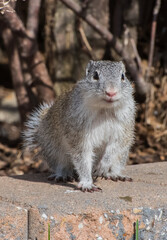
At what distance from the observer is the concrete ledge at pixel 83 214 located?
3.58 meters

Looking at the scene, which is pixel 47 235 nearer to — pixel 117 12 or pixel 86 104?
pixel 86 104

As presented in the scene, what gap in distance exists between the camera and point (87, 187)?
416 cm

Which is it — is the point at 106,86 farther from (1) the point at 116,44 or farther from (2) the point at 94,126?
(1) the point at 116,44

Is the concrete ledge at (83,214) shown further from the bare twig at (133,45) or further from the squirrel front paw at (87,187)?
the bare twig at (133,45)

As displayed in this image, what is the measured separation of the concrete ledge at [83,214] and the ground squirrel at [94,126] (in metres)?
0.39

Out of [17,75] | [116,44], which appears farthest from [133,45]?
[17,75]

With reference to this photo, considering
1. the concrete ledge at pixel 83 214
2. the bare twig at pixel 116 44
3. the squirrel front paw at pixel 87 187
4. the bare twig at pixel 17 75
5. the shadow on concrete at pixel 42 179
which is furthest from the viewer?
the bare twig at pixel 17 75

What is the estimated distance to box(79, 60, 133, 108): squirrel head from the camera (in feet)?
12.6

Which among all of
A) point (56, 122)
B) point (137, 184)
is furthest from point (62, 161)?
point (137, 184)

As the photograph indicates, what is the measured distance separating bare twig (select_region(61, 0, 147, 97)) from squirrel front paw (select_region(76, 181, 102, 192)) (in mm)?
2795

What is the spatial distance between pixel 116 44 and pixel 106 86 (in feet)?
9.78

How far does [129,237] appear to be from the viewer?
3701mm

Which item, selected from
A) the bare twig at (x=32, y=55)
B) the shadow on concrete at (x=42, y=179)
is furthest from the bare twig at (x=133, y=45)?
the shadow on concrete at (x=42, y=179)

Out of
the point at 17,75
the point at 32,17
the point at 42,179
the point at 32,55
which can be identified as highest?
the point at 32,17
